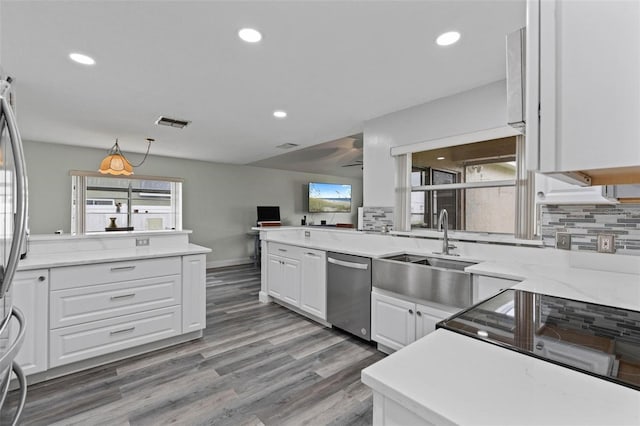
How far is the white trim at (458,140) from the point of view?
2467mm

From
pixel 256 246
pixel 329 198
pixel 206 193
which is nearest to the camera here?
pixel 206 193

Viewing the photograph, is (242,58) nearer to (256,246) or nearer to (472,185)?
(472,185)

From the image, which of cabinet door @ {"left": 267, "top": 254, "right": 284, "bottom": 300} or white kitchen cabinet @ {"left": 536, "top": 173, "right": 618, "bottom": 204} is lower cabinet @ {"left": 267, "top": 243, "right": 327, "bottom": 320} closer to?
cabinet door @ {"left": 267, "top": 254, "right": 284, "bottom": 300}

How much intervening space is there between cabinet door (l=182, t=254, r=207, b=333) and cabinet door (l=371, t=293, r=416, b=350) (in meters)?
1.65

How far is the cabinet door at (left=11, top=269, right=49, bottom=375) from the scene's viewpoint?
1.96 meters

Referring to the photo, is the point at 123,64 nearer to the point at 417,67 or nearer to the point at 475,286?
the point at 417,67

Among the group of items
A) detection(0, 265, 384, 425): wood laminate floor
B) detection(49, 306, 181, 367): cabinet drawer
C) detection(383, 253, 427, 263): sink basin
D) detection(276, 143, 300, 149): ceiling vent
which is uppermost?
detection(276, 143, 300, 149): ceiling vent

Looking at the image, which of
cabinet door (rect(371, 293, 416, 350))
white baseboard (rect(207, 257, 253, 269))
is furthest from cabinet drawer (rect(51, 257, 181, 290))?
white baseboard (rect(207, 257, 253, 269))

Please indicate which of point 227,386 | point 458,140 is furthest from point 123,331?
point 458,140

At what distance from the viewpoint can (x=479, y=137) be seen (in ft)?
8.59

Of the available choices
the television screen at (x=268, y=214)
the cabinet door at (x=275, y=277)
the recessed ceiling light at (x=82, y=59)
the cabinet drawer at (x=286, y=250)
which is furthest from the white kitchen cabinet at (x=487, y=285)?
the television screen at (x=268, y=214)

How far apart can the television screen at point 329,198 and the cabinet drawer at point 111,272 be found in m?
5.58

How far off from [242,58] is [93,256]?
2.01 m

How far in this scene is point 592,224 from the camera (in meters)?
1.86
